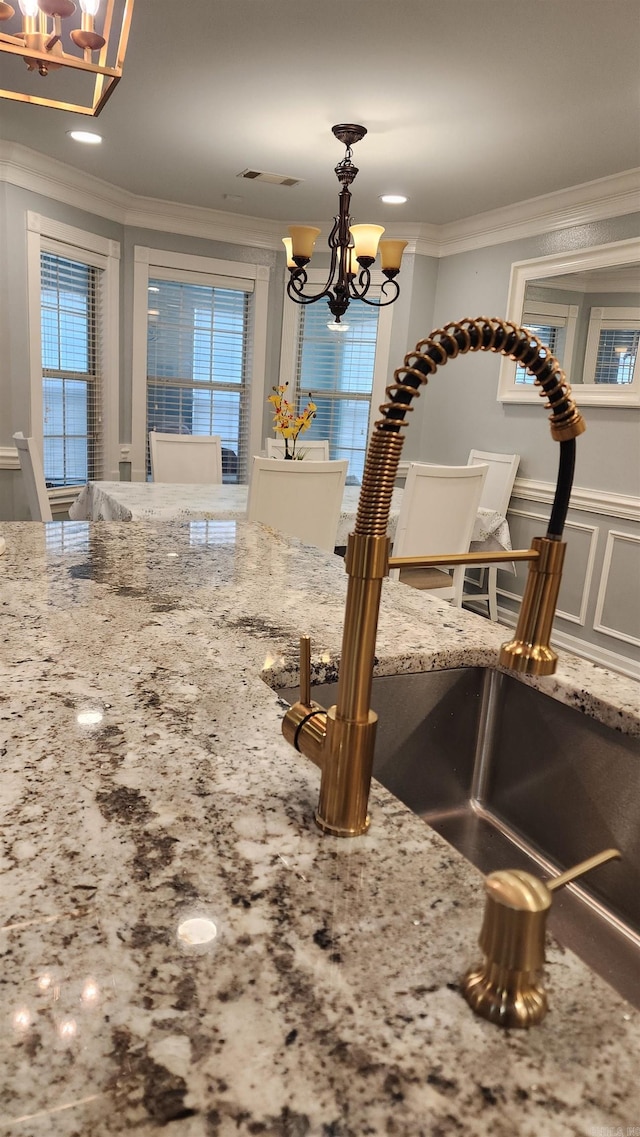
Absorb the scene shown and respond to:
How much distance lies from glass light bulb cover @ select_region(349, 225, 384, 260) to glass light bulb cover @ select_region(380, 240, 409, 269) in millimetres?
49

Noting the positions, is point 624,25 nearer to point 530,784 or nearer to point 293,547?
point 293,547

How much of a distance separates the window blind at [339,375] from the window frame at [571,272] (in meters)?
1.20

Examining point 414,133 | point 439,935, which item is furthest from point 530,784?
point 414,133

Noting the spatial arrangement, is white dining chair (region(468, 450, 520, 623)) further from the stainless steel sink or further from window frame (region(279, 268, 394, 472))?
the stainless steel sink

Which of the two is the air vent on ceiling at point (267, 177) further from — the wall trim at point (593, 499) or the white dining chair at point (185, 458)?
the wall trim at point (593, 499)

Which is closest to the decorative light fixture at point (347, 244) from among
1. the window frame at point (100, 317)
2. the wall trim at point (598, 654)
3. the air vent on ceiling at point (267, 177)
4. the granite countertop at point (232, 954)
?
the air vent on ceiling at point (267, 177)

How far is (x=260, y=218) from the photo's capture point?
515 cm

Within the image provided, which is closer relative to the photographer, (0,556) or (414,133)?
(0,556)

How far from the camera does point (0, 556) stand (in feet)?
4.75

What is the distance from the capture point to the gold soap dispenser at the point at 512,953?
0.38m

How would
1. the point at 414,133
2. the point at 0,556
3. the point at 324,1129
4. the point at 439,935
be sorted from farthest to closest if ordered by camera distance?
1. the point at 414,133
2. the point at 0,556
3. the point at 439,935
4. the point at 324,1129

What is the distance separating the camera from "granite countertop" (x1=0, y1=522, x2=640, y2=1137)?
357mm

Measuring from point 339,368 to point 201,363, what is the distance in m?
1.03

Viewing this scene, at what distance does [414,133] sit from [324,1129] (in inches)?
147
